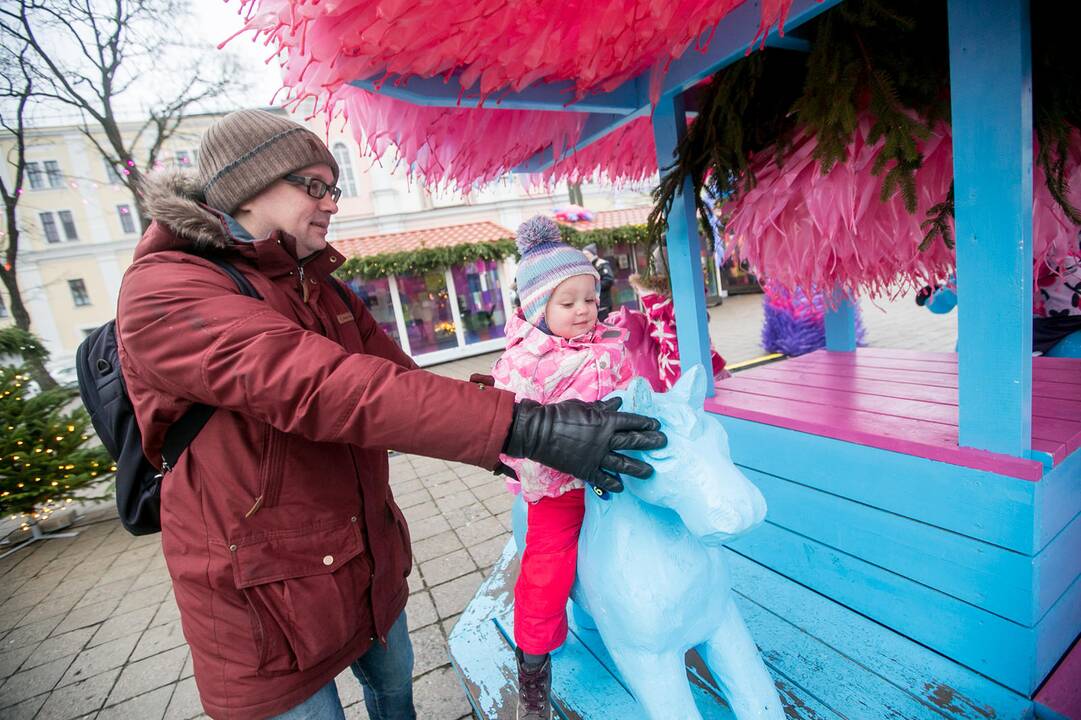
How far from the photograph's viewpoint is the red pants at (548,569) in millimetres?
1545

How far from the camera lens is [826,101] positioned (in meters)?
1.42

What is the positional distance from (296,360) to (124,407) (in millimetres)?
552

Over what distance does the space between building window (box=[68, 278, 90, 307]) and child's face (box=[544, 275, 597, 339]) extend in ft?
83.7

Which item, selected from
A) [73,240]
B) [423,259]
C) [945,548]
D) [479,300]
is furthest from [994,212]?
[73,240]

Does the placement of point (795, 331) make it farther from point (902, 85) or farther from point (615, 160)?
point (902, 85)

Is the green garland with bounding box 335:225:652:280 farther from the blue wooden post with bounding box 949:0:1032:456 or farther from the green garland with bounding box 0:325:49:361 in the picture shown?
the blue wooden post with bounding box 949:0:1032:456

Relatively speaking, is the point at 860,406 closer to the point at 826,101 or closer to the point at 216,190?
the point at 826,101

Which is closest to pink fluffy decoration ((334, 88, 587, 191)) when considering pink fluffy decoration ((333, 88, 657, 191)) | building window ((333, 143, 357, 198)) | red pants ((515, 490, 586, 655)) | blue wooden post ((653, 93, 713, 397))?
pink fluffy decoration ((333, 88, 657, 191))

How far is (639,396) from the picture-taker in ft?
3.79

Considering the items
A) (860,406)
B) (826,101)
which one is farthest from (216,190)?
(860,406)

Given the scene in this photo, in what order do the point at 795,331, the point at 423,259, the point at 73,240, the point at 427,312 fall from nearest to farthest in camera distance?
the point at 795,331
the point at 423,259
the point at 427,312
the point at 73,240

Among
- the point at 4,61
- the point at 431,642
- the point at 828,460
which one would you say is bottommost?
the point at 431,642

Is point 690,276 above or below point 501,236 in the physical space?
below

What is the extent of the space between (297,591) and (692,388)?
100cm
